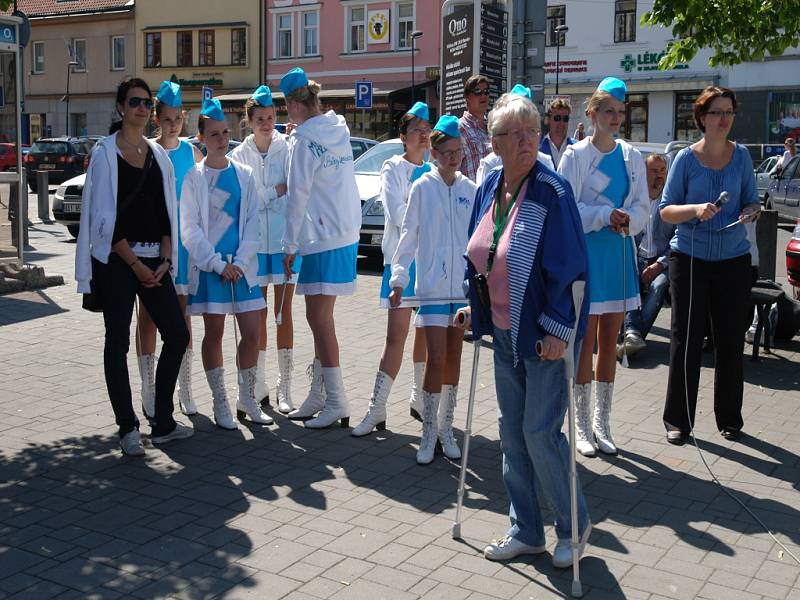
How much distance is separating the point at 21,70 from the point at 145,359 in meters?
6.76

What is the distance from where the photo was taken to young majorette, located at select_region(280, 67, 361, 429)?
667cm

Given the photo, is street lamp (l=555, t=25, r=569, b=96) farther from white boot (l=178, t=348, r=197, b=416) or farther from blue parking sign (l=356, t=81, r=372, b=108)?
white boot (l=178, t=348, r=197, b=416)

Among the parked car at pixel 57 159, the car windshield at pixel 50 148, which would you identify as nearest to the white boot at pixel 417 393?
the parked car at pixel 57 159

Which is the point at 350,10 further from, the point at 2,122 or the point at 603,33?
the point at 2,122

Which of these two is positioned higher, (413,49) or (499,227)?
(413,49)

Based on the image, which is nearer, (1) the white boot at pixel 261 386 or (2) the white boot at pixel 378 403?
(2) the white boot at pixel 378 403

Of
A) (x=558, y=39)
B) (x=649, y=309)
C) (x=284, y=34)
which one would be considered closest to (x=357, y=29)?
(x=284, y=34)

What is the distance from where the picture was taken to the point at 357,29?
4716 cm

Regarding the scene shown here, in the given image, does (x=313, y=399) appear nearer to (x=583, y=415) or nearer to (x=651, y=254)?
(x=583, y=415)

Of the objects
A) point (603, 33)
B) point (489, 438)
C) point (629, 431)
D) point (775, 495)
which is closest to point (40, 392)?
point (489, 438)

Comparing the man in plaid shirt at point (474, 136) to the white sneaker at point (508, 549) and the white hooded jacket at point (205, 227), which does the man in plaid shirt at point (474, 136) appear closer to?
the white hooded jacket at point (205, 227)

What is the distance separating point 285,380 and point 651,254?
4137 millimetres

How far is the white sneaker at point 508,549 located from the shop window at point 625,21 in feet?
127

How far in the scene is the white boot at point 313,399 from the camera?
23.0 feet
